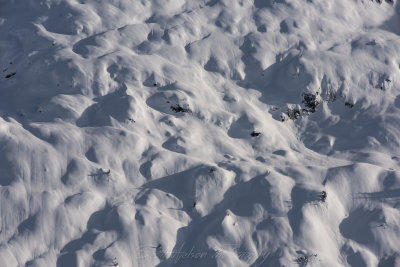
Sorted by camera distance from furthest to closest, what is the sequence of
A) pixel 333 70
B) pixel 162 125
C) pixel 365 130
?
pixel 333 70 → pixel 365 130 → pixel 162 125

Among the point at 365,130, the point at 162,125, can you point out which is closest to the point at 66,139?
the point at 162,125

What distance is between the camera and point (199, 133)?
419 inches

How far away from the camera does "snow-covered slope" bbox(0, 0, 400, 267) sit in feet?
28.9

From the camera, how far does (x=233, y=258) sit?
862 centimetres

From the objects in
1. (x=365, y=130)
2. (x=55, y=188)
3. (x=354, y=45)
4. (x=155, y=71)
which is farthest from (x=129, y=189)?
(x=354, y=45)

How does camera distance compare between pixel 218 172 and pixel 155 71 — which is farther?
pixel 155 71

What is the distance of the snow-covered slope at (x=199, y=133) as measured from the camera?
8.80 metres

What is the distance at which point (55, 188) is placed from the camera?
916 centimetres

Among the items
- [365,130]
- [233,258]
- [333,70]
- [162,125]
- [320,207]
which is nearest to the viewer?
[233,258]

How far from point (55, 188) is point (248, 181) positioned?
3.55 m

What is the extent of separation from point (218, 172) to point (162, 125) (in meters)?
1.66

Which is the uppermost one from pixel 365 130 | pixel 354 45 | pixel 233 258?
pixel 354 45

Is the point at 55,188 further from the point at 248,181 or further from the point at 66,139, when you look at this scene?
the point at 248,181

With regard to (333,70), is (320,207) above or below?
below
